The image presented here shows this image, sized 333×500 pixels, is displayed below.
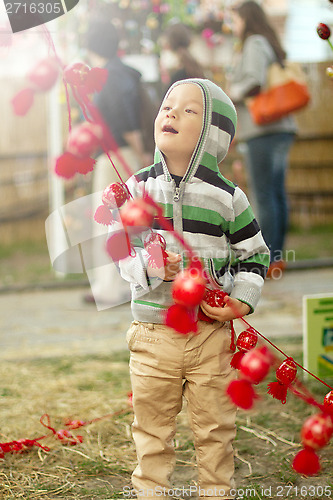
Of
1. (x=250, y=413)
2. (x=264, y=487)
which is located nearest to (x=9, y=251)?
(x=250, y=413)

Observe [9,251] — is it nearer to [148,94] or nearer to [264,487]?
[148,94]

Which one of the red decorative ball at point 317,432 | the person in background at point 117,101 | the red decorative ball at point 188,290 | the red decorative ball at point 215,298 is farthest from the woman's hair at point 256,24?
the red decorative ball at point 317,432

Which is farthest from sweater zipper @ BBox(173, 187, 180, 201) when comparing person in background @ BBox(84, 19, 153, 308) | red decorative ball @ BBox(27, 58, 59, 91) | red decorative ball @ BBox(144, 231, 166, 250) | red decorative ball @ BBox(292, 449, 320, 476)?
person in background @ BBox(84, 19, 153, 308)

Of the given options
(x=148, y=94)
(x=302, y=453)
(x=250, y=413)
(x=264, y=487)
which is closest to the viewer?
(x=302, y=453)

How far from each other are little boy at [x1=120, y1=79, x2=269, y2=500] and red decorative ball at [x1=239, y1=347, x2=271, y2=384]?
0.19 meters

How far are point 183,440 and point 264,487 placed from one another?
1.08 feet

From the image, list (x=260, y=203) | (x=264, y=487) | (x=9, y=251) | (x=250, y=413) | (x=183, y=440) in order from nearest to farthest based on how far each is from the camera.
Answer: (x=264, y=487), (x=183, y=440), (x=250, y=413), (x=260, y=203), (x=9, y=251)

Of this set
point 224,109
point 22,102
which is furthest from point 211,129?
point 22,102

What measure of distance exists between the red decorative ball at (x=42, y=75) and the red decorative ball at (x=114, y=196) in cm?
22

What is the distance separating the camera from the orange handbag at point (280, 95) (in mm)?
3139

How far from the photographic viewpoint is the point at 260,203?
3.42m

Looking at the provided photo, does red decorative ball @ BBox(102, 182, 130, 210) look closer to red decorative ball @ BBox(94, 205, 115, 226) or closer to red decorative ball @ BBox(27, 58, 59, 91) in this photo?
red decorative ball @ BBox(94, 205, 115, 226)

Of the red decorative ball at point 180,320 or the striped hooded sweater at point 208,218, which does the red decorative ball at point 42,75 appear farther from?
the red decorative ball at point 180,320

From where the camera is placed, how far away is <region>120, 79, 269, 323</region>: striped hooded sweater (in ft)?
4.16
